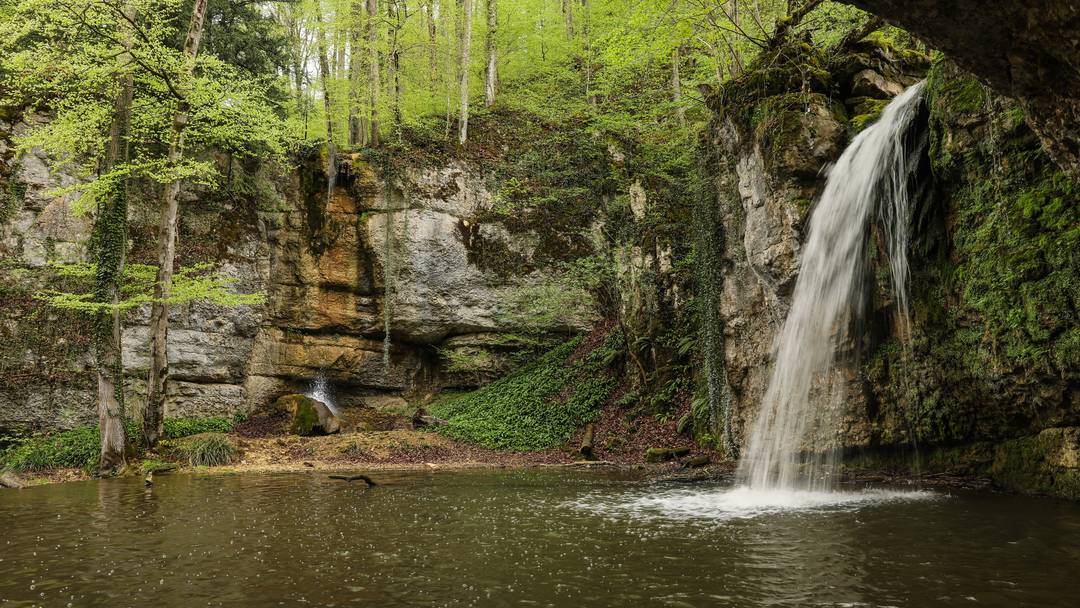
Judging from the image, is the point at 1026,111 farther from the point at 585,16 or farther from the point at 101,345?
the point at 585,16

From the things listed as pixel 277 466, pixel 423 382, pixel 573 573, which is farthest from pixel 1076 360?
pixel 423 382

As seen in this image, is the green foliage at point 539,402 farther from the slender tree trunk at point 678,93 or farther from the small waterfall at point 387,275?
the slender tree trunk at point 678,93

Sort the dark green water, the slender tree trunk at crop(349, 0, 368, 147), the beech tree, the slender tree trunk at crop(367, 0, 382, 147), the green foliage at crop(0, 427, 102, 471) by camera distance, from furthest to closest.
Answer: the slender tree trunk at crop(349, 0, 368, 147) < the slender tree trunk at crop(367, 0, 382, 147) < the green foliage at crop(0, 427, 102, 471) < the beech tree < the dark green water

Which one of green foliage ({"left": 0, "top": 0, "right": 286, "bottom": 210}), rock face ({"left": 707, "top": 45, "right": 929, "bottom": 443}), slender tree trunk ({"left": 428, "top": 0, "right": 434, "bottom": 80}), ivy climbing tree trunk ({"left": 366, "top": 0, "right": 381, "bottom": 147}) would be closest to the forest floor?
rock face ({"left": 707, "top": 45, "right": 929, "bottom": 443})

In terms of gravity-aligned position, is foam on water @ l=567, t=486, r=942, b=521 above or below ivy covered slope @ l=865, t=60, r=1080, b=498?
below

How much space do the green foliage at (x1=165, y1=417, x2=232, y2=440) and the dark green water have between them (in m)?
7.99

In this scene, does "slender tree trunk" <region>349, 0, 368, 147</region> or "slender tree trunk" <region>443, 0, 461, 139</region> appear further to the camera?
"slender tree trunk" <region>443, 0, 461, 139</region>

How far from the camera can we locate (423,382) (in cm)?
2170

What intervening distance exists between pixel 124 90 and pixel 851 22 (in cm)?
1625

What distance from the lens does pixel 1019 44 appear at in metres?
3.60

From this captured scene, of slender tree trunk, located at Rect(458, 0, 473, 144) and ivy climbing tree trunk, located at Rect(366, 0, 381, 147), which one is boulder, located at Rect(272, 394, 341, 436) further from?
slender tree trunk, located at Rect(458, 0, 473, 144)

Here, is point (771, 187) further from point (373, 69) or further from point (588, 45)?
point (373, 69)

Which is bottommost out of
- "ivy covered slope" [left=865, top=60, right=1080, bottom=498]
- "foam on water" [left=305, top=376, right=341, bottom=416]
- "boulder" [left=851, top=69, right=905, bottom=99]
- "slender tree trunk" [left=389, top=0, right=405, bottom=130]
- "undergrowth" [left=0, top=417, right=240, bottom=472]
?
"undergrowth" [left=0, top=417, right=240, bottom=472]

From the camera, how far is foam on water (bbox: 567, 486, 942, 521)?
7.14m
